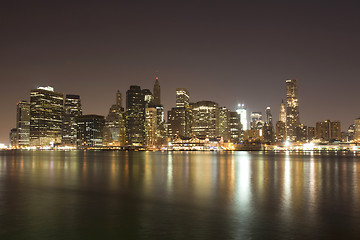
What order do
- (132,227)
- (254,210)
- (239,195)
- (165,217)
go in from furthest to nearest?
(239,195)
(254,210)
(165,217)
(132,227)

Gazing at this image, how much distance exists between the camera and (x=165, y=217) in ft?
83.5

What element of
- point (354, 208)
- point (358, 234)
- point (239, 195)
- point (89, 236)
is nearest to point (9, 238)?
point (89, 236)

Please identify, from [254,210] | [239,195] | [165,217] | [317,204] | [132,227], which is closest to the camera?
[132,227]

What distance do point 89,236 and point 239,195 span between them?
19.8 meters

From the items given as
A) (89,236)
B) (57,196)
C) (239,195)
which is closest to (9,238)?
(89,236)

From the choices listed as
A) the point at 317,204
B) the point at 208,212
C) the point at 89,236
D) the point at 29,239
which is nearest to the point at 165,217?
the point at 208,212

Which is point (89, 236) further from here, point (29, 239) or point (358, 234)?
point (358, 234)

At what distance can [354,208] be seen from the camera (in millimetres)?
28922

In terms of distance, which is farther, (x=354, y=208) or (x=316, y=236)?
(x=354, y=208)

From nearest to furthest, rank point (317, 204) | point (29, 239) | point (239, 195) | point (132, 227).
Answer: point (29, 239) < point (132, 227) < point (317, 204) < point (239, 195)

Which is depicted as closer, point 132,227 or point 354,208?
point 132,227

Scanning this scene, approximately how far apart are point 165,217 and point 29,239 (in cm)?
954

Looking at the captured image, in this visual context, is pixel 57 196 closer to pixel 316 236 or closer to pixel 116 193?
pixel 116 193

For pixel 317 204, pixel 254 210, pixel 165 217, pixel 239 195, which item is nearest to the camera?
pixel 165 217
